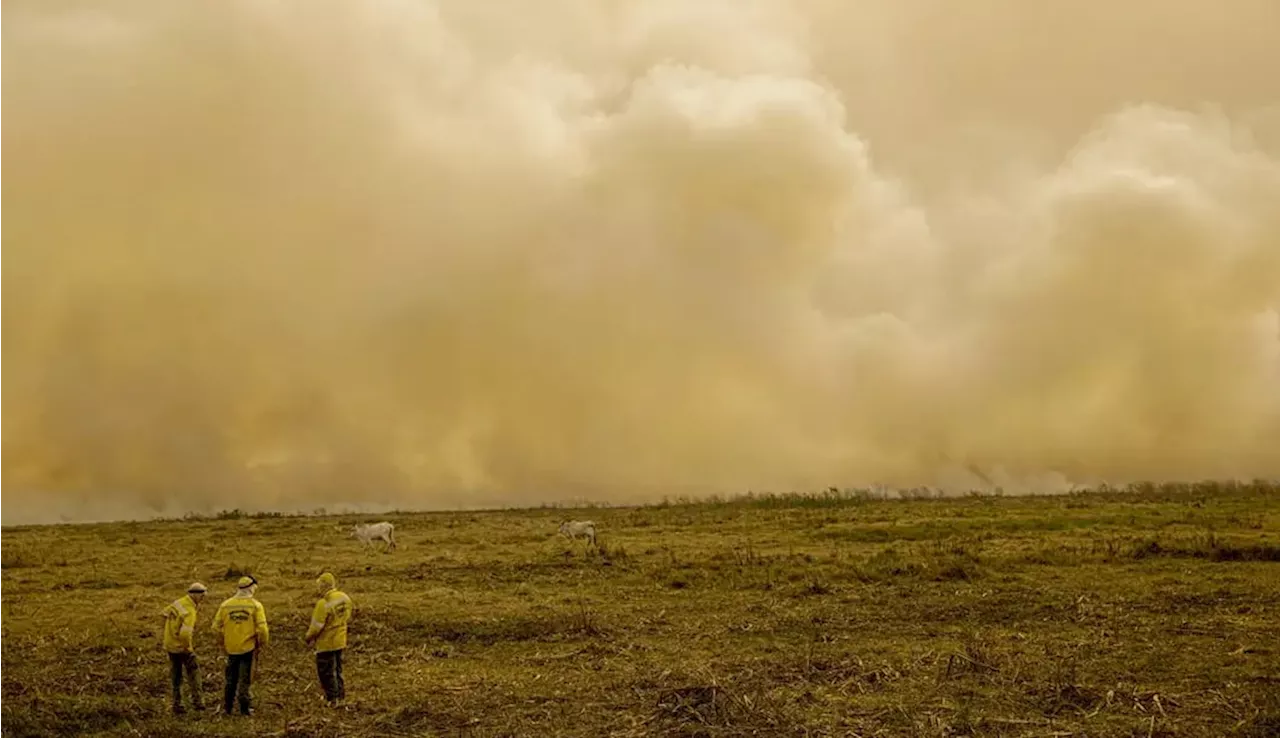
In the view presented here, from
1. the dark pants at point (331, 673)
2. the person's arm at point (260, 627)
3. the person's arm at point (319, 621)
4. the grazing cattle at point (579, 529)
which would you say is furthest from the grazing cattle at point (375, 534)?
the person's arm at point (260, 627)

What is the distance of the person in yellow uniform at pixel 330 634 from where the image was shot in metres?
15.5

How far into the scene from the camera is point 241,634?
15102 millimetres

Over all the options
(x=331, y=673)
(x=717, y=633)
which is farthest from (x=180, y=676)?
(x=717, y=633)

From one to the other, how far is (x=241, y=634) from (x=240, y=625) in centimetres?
13

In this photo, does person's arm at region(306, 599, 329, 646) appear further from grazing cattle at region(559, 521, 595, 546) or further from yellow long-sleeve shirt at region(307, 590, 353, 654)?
grazing cattle at region(559, 521, 595, 546)

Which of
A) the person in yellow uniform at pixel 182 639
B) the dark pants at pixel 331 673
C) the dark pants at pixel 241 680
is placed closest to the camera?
the person in yellow uniform at pixel 182 639

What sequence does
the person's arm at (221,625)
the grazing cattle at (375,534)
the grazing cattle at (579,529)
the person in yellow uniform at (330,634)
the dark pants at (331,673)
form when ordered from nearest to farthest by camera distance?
the person's arm at (221,625) < the person in yellow uniform at (330,634) < the dark pants at (331,673) < the grazing cattle at (579,529) < the grazing cattle at (375,534)

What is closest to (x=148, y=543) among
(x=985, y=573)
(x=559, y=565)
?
(x=559, y=565)

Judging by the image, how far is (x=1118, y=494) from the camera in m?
57.8

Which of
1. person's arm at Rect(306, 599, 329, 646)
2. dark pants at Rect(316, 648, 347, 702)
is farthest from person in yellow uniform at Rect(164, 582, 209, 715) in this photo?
dark pants at Rect(316, 648, 347, 702)

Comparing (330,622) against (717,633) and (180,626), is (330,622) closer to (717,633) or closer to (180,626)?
(180,626)

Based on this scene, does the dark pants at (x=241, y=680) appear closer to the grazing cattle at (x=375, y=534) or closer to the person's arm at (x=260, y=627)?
the person's arm at (x=260, y=627)

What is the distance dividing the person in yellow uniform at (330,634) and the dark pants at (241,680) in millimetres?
980

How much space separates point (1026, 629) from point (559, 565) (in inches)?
617
